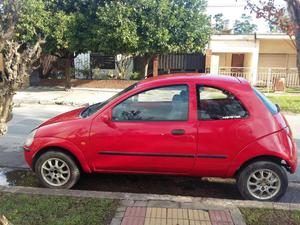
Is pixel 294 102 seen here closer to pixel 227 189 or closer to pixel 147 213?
pixel 227 189

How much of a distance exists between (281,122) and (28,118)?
753 cm

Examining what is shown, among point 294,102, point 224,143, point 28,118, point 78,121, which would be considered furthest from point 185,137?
point 294,102

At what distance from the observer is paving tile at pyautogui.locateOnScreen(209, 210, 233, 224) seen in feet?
11.4

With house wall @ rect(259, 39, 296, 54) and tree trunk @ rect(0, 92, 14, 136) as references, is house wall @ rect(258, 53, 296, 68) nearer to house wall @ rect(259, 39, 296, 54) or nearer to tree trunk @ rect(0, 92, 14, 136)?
house wall @ rect(259, 39, 296, 54)

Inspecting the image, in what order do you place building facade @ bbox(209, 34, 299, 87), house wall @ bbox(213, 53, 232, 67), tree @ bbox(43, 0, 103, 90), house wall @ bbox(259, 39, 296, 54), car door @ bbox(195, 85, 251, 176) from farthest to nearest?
1. house wall @ bbox(213, 53, 232, 67)
2. house wall @ bbox(259, 39, 296, 54)
3. building facade @ bbox(209, 34, 299, 87)
4. tree @ bbox(43, 0, 103, 90)
5. car door @ bbox(195, 85, 251, 176)

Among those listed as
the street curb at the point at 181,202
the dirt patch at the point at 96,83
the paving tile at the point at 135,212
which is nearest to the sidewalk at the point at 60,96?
the dirt patch at the point at 96,83

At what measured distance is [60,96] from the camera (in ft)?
48.8

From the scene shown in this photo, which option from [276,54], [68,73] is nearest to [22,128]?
[68,73]

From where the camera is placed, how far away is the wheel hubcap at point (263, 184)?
4289 millimetres

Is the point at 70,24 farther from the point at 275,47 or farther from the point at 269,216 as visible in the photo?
the point at 275,47

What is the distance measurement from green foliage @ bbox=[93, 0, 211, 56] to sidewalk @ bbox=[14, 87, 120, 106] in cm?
215

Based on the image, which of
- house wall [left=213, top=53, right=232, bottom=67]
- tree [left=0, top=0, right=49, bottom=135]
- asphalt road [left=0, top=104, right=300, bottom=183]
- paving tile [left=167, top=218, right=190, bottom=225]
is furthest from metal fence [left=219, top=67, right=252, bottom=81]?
tree [left=0, top=0, right=49, bottom=135]

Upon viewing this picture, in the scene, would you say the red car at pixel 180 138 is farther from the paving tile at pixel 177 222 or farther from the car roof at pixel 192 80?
the paving tile at pixel 177 222

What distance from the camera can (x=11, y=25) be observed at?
10.1 ft
